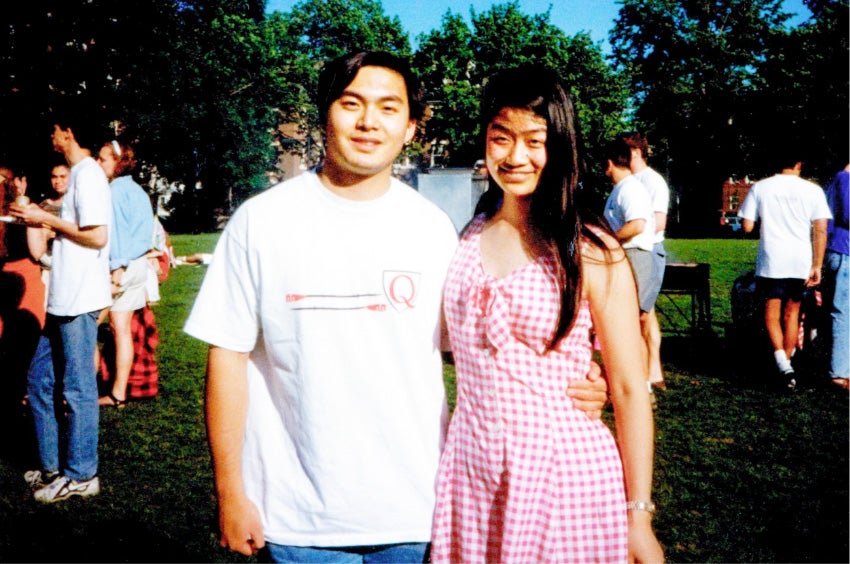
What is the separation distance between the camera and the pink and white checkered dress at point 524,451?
180cm

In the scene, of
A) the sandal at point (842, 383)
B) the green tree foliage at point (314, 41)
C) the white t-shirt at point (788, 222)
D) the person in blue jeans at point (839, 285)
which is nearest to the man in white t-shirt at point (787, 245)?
the white t-shirt at point (788, 222)

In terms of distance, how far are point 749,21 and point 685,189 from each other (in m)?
11.1

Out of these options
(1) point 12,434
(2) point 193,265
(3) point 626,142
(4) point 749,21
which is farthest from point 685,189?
(1) point 12,434

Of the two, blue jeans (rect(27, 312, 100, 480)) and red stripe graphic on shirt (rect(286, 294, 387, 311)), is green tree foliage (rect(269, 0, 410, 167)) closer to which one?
blue jeans (rect(27, 312, 100, 480))

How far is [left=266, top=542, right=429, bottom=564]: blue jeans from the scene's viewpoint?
1.79 m

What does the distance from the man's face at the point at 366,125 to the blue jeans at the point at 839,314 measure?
5.81 m

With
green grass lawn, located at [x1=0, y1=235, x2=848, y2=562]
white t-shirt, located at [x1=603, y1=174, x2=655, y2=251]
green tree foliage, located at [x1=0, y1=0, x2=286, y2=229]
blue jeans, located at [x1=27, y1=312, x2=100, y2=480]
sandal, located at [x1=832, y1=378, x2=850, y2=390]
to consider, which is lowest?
green grass lawn, located at [x1=0, y1=235, x2=848, y2=562]

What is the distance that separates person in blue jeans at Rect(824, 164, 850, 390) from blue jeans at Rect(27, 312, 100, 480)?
6027 mm

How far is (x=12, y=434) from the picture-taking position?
534cm

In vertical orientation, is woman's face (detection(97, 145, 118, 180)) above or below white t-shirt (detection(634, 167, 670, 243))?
above

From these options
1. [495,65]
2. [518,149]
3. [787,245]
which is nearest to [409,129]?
[518,149]

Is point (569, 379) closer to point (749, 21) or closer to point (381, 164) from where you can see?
point (381, 164)

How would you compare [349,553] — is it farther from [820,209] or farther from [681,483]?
[820,209]

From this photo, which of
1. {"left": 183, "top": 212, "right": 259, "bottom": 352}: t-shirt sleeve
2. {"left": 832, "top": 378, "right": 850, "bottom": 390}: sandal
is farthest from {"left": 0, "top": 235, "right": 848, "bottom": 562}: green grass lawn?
{"left": 183, "top": 212, "right": 259, "bottom": 352}: t-shirt sleeve
